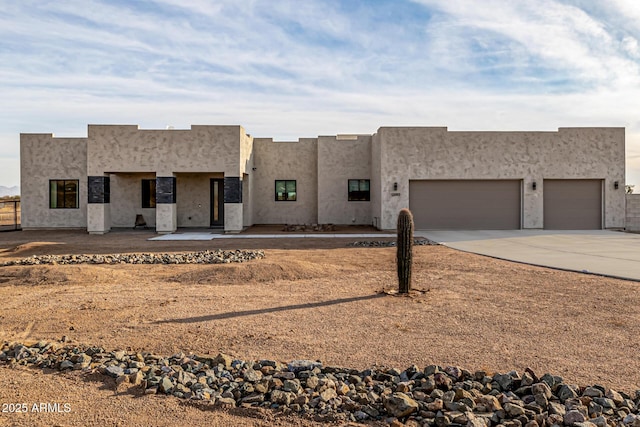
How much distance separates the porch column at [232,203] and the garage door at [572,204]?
48.5ft

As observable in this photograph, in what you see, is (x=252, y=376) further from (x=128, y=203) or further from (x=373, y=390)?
(x=128, y=203)

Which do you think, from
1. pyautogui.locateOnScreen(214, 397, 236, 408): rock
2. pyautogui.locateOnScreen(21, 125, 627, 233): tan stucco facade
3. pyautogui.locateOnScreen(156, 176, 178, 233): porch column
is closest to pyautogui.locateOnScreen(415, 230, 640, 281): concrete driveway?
pyautogui.locateOnScreen(21, 125, 627, 233): tan stucco facade

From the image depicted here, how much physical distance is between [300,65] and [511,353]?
16618mm

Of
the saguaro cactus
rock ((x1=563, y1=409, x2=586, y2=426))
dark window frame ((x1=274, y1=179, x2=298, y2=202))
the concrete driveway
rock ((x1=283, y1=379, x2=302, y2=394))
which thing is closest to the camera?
rock ((x1=563, y1=409, x2=586, y2=426))

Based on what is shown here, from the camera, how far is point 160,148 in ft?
70.0

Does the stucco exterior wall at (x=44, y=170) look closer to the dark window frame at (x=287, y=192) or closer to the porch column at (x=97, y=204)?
the porch column at (x=97, y=204)

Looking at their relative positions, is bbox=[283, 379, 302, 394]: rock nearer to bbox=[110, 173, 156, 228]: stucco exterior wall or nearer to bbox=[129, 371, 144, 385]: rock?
bbox=[129, 371, 144, 385]: rock

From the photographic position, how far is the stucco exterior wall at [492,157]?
72.8ft

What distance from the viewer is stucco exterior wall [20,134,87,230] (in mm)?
23047

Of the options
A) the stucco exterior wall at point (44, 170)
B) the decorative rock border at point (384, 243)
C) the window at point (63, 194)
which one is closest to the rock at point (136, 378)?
the decorative rock border at point (384, 243)

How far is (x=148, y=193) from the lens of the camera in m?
24.1

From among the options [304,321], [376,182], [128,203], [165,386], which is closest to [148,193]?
[128,203]

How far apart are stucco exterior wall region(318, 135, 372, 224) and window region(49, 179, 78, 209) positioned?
12577mm

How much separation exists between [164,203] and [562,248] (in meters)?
16.5
